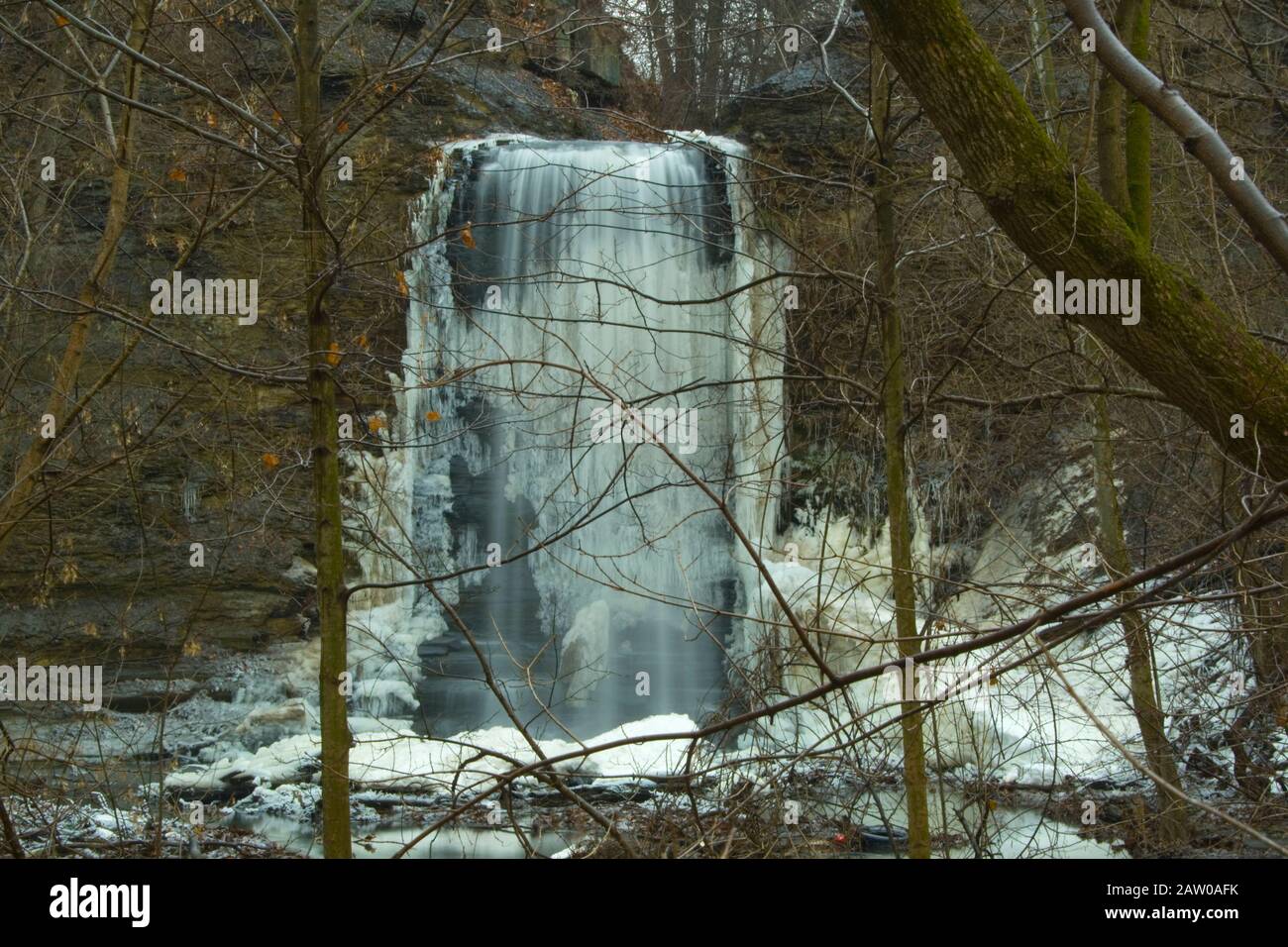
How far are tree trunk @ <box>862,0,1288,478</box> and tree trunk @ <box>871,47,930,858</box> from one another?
1982 mm

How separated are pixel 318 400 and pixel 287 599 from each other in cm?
932

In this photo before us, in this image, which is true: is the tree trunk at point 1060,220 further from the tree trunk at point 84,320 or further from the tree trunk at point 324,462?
the tree trunk at point 84,320

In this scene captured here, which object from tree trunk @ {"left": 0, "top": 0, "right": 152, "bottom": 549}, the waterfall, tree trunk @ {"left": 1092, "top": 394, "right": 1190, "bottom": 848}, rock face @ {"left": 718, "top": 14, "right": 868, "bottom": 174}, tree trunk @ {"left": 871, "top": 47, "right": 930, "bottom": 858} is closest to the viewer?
tree trunk @ {"left": 871, "top": 47, "right": 930, "bottom": 858}

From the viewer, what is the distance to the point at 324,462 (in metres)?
4.84

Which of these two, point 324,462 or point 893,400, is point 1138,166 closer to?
point 893,400

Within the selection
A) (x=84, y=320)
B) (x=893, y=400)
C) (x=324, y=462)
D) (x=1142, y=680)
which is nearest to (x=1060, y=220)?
(x=893, y=400)

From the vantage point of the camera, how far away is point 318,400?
192 inches

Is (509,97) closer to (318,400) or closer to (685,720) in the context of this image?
(685,720)

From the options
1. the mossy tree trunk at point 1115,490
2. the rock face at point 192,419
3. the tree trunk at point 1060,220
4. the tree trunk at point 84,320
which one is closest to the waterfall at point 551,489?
the rock face at point 192,419

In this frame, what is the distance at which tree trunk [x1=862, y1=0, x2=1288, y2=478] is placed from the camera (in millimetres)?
3504

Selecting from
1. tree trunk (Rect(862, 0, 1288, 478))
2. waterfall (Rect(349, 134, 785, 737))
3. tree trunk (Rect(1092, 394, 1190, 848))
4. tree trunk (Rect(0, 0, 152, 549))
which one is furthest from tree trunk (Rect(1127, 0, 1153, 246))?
waterfall (Rect(349, 134, 785, 737))

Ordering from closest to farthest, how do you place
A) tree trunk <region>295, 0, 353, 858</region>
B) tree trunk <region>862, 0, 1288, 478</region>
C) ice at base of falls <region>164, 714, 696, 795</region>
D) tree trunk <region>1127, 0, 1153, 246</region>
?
tree trunk <region>862, 0, 1288, 478</region>, tree trunk <region>1127, 0, 1153, 246</region>, tree trunk <region>295, 0, 353, 858</region>, ice at base of falls <region>164, 714, 696, 795</region>

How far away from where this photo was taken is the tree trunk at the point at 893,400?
541cm

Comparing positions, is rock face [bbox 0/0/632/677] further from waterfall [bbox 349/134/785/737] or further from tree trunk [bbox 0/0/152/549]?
tree trunk [bbox 0/0/152/549]
